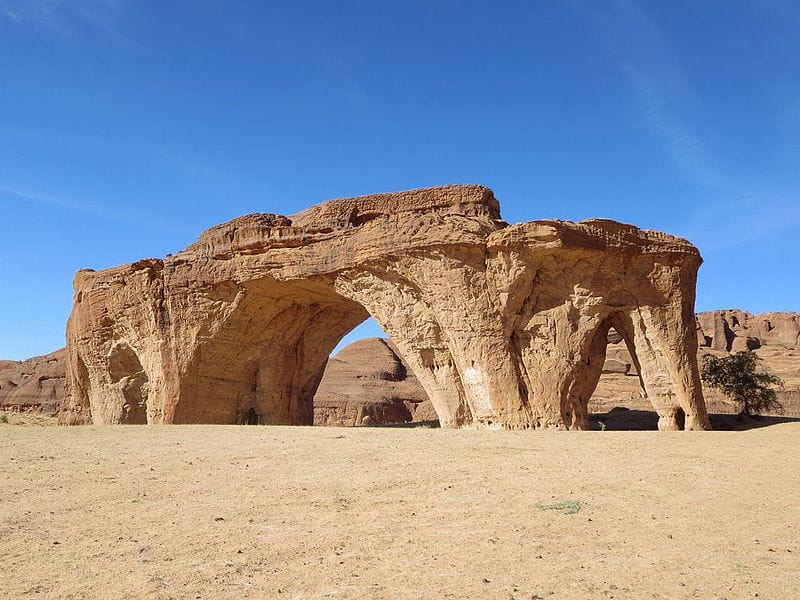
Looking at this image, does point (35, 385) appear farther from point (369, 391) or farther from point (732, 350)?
point (732, 350)

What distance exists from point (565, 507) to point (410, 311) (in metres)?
12.2

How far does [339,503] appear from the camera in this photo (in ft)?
27.1

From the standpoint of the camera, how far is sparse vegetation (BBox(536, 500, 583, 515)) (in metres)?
7.50

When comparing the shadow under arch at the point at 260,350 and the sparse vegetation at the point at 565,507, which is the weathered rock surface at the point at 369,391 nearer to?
the shadow under arch at the point at 260,350

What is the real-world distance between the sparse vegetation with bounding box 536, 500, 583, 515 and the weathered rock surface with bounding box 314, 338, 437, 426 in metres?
32.7

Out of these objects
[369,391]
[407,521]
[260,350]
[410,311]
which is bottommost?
[407,521]

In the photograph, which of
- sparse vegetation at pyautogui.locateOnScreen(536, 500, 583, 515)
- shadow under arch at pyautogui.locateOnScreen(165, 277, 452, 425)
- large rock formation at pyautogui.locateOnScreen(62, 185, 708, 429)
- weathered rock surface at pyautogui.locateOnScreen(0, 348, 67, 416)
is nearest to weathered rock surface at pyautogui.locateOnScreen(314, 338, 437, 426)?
shadow under arch at pyautogui.locateOnScreen(165, 277, 452, 425)

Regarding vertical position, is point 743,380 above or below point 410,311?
below

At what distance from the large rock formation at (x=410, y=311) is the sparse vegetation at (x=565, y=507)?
9253 millimetres

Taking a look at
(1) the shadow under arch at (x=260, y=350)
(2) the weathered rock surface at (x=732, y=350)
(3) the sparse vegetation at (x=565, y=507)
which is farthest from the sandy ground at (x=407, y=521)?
(2) the weathered rock surface at (x=732, y=350)

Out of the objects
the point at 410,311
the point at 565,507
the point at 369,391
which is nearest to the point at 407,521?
the point at 565,507

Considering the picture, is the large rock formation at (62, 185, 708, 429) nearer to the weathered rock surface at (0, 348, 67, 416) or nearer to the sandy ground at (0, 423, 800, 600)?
the sandy ground at (0, 423, 800, 600)

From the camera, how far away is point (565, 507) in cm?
766

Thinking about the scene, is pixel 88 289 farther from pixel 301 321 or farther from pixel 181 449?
pixel 181 449
